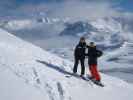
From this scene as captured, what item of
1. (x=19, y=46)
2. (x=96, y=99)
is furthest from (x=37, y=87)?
(x=19, y=46)

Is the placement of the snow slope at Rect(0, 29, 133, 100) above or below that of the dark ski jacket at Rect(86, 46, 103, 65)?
below

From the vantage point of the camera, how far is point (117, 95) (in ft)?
70.6

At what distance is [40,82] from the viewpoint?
1853cm

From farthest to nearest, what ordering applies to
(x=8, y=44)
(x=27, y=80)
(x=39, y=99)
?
(x=8, y=44) → (x=27, y=80) → (x=39, y=99)

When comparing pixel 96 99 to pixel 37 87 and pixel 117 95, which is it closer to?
pixel 117 95

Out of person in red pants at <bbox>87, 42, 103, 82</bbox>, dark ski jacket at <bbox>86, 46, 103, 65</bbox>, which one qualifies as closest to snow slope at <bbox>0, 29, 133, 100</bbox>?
person in red pants at <bbox>87, 42, 103, 82</bbox>

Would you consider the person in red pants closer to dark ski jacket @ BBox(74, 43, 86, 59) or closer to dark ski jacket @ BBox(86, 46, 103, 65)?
dark ski jacket @ BBox(86, 46, 103, 65)

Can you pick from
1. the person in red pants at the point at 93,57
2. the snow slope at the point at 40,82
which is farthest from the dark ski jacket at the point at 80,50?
the snow slope at the point at 40,82

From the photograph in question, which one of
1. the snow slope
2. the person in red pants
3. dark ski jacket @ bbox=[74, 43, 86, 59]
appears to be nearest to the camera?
the snow slope

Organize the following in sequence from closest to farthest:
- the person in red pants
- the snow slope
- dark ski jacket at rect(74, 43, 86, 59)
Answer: the snow slope < the person in red pants < dark ski jacket at rect(74, 43, 86, 59)

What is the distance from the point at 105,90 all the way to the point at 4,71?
6.47m

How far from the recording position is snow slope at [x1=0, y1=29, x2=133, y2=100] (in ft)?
57.0

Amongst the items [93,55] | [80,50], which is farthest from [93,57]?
[80,50]

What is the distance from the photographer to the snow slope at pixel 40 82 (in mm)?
17359
